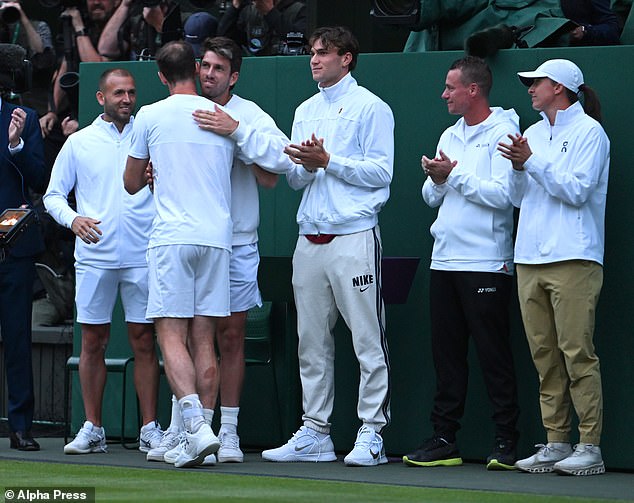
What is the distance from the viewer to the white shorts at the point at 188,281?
23.2 feet

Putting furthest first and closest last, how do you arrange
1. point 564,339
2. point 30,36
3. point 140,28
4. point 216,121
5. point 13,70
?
point 30,36
point 140,28
point 13,70
point 216,121
point 564,339

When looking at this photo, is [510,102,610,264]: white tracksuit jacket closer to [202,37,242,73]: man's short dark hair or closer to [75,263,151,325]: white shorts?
[202,37,242,73]: man's short dark hair

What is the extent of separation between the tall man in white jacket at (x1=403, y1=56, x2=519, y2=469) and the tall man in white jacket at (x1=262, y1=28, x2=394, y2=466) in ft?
0.93

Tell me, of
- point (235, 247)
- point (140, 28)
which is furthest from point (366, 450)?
point (140, 28)

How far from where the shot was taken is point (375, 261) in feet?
24.6

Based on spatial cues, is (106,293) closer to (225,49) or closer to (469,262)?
(225,49)

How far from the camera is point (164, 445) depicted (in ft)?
25.0

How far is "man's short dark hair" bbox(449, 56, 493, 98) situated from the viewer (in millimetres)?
7484

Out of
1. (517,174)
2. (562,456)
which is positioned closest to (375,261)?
(517,174)

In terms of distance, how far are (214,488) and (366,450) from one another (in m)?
1.39

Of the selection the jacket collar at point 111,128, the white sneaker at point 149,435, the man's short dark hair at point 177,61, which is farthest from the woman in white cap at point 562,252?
the jacket collar at point 111,128

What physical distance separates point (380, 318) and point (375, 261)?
30cm

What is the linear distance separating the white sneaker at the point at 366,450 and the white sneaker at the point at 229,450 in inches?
22.1

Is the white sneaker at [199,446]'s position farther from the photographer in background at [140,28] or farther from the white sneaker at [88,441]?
the photographer in background at [140,28]
